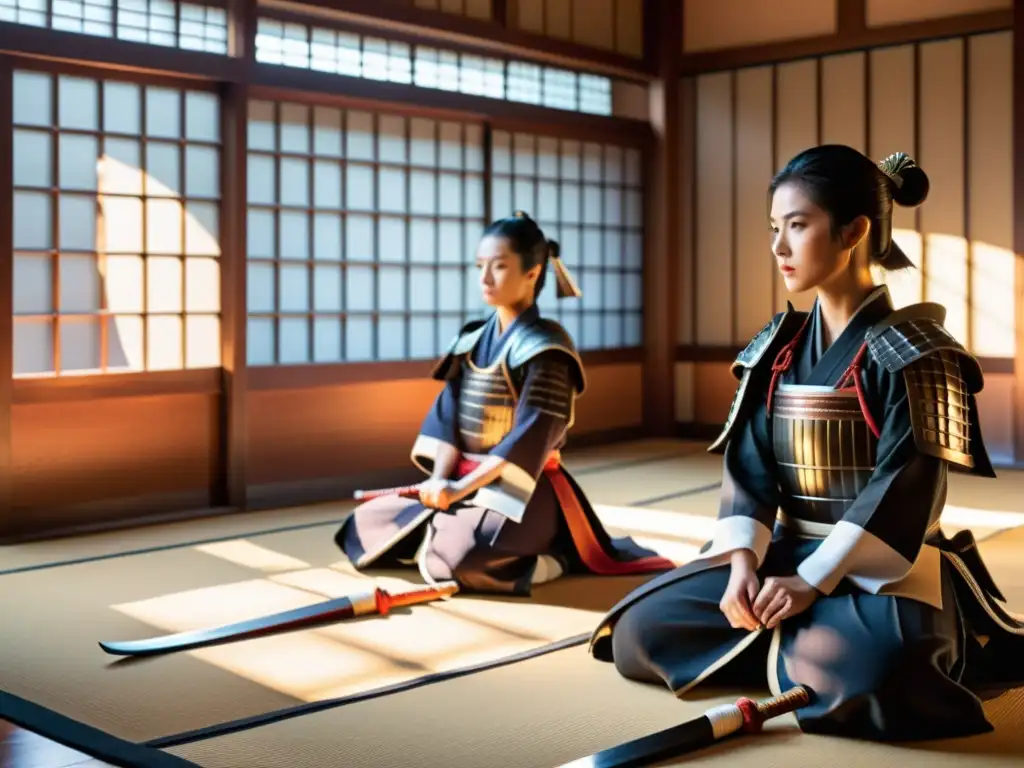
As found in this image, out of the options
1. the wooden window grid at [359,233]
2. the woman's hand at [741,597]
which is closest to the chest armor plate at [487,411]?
the woman's hand at [741,597]

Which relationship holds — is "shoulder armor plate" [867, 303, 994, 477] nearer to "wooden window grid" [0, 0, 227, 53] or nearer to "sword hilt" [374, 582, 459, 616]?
"sword hilt" [374, 582, 459, 616]

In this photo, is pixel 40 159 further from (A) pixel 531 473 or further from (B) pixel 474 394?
(A) pixel 531 473

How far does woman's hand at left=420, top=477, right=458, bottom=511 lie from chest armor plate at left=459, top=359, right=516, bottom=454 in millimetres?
203

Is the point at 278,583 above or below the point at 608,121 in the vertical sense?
below

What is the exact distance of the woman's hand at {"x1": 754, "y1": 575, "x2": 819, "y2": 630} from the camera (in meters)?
2.60

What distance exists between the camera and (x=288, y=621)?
10.9 feet

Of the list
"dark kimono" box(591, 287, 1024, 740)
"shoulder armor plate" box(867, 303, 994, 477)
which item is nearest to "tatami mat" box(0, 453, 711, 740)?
"dark kimono" box(591, 287, 1024, 740)

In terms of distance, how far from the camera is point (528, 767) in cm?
235

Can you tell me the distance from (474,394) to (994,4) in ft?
13.0

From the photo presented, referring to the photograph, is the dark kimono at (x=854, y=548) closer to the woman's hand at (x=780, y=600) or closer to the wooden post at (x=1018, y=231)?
the woman's hand at (x=780, y=600)

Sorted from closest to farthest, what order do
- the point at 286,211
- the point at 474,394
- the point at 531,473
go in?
1. the point at 531,473
2. the point at 474,394
3. the point at 286,211

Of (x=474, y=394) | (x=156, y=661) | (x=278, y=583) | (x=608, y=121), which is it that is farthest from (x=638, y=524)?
(x=608, y=121)

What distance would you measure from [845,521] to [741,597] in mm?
249

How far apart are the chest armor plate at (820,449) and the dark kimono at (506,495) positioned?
1.15 m
